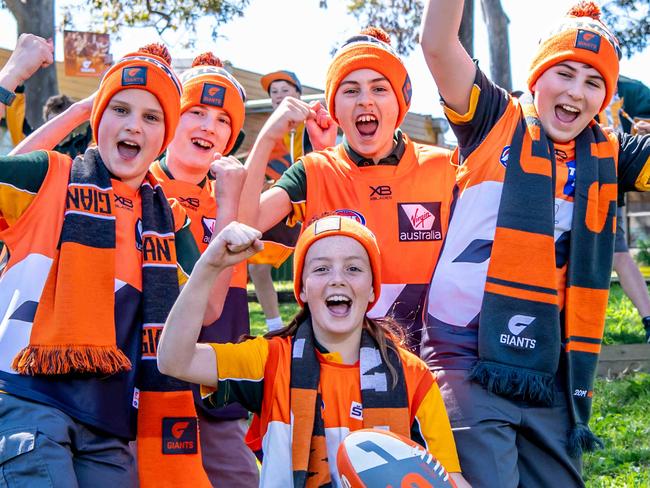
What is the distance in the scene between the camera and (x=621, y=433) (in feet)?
21.0

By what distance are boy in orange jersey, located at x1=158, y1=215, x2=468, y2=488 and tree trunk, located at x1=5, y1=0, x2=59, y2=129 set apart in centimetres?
946

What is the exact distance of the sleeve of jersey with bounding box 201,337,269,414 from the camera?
11.5 feet

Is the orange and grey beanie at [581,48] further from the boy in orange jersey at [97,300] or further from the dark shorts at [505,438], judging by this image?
the boy in orange jersey at [97,300]

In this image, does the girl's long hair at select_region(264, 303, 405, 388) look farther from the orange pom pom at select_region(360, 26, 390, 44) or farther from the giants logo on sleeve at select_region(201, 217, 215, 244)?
the orange pom pom at select_region(360, 26, 390, 44)

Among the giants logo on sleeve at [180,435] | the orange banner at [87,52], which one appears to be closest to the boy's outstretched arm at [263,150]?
the giants logo on sleeve at [180,435]

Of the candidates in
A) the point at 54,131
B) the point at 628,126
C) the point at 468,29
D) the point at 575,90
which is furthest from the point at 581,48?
the point at 468,29

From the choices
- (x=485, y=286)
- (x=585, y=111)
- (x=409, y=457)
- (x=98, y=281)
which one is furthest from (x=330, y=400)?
(x=585, y=111)

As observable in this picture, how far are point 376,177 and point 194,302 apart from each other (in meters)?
1.46

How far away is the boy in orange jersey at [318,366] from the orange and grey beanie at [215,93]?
5.65 feet

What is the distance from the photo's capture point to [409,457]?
10.3 feet

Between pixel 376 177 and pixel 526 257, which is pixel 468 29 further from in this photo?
pixel 526 257

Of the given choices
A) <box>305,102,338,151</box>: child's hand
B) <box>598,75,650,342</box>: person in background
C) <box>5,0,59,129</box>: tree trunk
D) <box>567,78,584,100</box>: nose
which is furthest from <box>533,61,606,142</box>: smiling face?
<box>5,0,59,129</box>: tree trunk

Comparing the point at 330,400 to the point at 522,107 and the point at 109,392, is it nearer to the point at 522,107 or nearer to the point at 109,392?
the point at 109,392

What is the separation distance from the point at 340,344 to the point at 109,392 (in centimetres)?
94
